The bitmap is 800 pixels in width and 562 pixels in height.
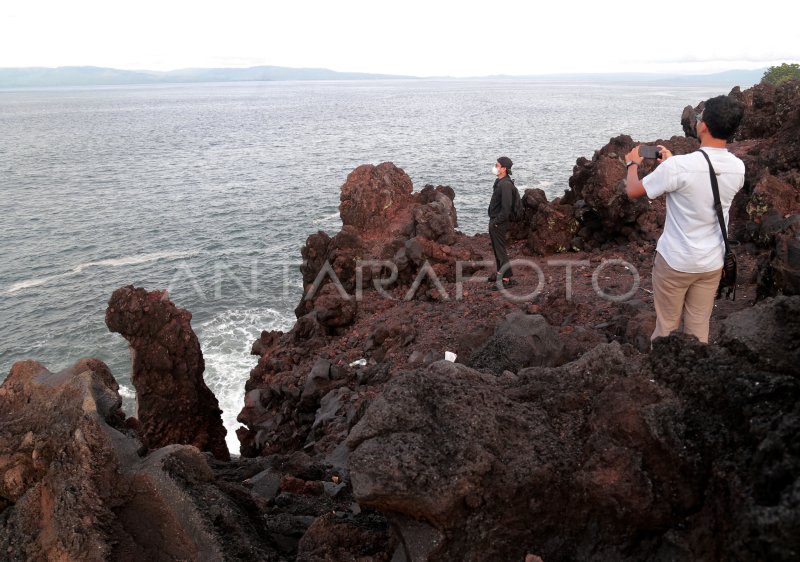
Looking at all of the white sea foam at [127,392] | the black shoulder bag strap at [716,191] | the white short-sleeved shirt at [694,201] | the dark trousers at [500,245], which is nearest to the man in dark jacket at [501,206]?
the dark trousers at [500,245]

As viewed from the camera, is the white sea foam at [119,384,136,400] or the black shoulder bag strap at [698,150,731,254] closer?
the black shoulder bag strap at [698,150,731,254]

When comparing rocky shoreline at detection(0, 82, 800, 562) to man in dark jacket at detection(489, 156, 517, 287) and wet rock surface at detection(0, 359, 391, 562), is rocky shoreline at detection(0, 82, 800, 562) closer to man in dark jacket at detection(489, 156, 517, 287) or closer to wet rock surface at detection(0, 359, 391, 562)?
wet rock surface at detection(0, 359, 391, 562)

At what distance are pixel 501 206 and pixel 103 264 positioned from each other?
26441 millimetres

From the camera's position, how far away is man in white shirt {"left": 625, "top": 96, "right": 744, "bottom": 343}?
5340 mm

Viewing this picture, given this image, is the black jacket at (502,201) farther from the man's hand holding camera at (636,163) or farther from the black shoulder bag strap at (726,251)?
the black shoulder bag strap at (726,251)

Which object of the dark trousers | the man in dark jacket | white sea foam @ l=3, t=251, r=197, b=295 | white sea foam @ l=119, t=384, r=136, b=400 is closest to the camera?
the man in dark jacket

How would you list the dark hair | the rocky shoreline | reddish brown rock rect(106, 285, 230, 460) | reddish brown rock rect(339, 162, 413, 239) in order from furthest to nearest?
reddish brown rock rect(339, 162, 413, 239) < reddish brown rock rect(106, 285, 230, 460) < the dark hair < the rocky shoreline

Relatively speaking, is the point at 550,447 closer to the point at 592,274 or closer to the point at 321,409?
the point at 321,409

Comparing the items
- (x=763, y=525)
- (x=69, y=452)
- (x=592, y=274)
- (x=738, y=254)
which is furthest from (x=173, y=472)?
(x=738, y=254)

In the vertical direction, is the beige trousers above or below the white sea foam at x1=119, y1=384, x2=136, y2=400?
above

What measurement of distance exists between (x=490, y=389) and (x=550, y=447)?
0.74m

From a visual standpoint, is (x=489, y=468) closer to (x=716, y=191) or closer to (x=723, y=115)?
(x=716, y=191)

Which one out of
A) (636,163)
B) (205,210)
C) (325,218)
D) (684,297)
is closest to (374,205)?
(325,218)

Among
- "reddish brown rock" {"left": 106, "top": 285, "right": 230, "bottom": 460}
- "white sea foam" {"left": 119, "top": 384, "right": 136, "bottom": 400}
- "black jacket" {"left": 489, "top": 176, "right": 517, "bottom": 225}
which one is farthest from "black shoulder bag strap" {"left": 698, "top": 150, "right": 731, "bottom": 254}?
"white sea foam" {"left": 119, "top": 384, "right": 136, "bottom": 400}
